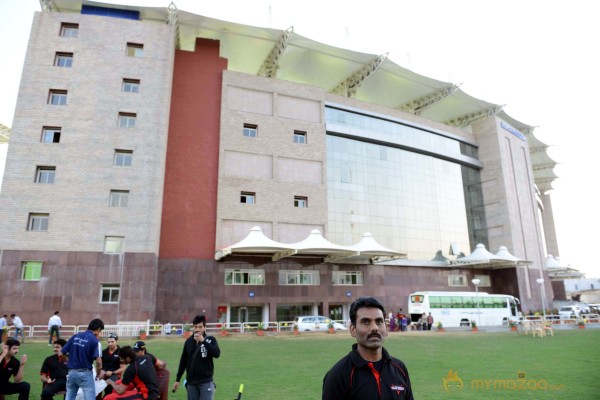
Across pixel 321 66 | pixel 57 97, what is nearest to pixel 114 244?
pixel 57 97

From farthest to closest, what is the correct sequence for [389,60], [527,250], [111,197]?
[527,250]
[389,60]
[111,197]

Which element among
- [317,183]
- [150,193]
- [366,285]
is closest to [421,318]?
[366,285]

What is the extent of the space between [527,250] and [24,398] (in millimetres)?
59747

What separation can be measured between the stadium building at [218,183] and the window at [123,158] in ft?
0.30

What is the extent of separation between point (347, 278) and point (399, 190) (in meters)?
14.0

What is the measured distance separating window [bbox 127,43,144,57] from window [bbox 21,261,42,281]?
19.1 metres

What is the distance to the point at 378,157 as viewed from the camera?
162ft

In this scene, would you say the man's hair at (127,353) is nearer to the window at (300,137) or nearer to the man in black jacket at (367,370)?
the man in black jacket at (367,370)

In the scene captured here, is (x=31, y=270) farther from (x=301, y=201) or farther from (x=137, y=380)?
(x=137, y=380)

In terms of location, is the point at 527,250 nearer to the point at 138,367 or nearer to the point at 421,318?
the point at 421,318

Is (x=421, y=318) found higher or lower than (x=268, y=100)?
lower

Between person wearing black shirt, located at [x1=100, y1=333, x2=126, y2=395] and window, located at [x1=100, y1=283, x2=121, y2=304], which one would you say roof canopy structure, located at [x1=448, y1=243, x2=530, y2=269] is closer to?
window, located at [x1=100, y1=283, x2=121, y2=304]

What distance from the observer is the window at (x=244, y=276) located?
121ft

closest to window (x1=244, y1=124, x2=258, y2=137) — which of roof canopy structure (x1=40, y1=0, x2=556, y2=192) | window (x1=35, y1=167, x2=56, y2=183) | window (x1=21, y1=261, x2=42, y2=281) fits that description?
roof canopy structure (x1=40, y1=0, x2=556, y2=192)
